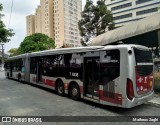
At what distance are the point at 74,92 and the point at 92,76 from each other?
193cm

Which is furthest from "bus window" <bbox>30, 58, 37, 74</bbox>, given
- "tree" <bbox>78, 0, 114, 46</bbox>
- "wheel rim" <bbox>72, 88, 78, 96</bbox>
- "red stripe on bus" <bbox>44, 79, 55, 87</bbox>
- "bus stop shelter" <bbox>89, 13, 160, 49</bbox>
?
→ "tree" <bbox>78, 0, 114, 46</bbox>

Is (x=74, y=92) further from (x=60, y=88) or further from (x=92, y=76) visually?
(x=92, y=76)

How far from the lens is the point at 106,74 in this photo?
9141 mm

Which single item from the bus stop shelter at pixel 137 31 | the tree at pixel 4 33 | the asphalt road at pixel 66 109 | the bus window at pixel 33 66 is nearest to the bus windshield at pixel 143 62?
the asphalt road at pixel 66 109

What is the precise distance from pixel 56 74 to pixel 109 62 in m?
4.98

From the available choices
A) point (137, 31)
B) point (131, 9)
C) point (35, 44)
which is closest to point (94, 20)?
point (137, 31)

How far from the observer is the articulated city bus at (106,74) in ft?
27.5

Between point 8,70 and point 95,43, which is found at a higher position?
point 95,43

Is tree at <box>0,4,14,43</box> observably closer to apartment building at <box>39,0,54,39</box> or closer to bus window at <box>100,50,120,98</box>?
bus window at <box>100,50,120,98</box>

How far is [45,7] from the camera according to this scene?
391ft

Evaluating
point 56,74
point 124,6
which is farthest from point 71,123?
point 124,6

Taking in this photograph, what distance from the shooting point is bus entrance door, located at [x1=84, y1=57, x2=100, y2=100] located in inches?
384

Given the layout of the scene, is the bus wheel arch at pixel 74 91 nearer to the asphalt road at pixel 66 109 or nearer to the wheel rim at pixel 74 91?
the wheel rim at pixel 74 91

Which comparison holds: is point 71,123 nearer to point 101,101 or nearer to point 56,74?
point 101,101
